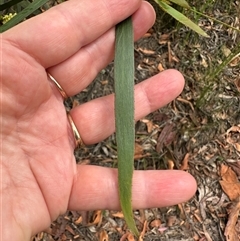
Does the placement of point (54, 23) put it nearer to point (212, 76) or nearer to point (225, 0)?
point (212, 76)

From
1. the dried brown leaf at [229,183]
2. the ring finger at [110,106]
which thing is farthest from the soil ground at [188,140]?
the ring finger at [110,106]

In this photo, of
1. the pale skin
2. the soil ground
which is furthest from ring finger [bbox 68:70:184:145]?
the soil ground

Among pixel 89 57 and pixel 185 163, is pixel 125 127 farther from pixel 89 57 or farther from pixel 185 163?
pixel 185 163

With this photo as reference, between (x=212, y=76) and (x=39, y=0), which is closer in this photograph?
(x=39, y=0)

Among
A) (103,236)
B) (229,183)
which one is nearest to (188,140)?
(229,183)

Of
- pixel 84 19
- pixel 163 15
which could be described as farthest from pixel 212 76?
pixel 84 19

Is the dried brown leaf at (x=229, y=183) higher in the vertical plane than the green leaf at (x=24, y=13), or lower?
lower

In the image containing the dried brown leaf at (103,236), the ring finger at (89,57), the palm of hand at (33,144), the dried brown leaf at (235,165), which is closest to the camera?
the palm of hand at (33,144)

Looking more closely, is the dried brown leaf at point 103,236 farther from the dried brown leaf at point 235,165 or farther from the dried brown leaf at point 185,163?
the dried brown leaf at point 235,165
